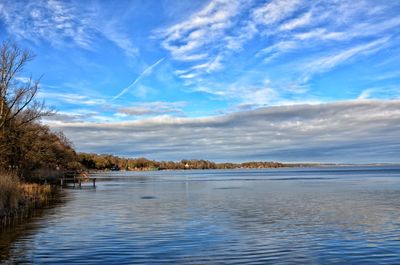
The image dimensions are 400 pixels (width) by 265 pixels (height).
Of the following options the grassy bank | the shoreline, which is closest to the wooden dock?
the shoreline

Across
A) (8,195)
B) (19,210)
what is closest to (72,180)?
(19,210)

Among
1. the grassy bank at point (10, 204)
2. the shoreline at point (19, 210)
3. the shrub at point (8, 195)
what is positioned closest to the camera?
the shoreline at point (19, 210)

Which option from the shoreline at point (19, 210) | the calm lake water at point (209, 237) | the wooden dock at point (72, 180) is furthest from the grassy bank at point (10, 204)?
the wooden dock at point (72, 180)

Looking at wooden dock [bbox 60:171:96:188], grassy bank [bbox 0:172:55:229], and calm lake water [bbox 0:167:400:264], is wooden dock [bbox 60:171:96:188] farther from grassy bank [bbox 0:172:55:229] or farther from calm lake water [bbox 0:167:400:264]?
calm lake water [bbox 0:167:400:264]

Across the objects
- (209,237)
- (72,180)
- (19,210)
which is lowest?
(209,237)

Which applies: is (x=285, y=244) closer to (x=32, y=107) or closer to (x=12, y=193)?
(x=12, y=193)

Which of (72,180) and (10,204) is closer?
(10,204)

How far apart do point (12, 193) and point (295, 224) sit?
19680mm

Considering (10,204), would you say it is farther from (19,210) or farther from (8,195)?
(19,210)

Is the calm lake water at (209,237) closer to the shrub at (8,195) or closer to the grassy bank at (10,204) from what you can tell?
the grassy bank at (10,204)

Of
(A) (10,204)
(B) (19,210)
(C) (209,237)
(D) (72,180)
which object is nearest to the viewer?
(C) (209,237)

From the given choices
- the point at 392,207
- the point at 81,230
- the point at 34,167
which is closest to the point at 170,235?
the point at 81,230

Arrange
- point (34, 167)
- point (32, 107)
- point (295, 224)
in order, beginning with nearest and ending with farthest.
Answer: point (295, 224)
point (32, 107)
point (34, 167)

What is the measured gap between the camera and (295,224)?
80.0 ft
